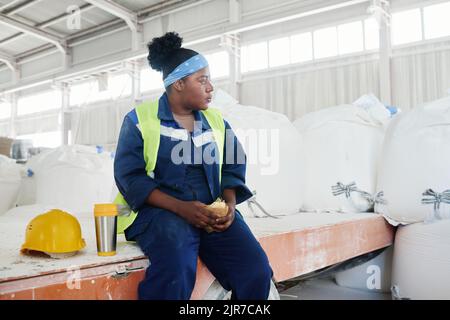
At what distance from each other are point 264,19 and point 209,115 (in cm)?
436

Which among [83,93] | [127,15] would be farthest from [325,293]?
[83,93]

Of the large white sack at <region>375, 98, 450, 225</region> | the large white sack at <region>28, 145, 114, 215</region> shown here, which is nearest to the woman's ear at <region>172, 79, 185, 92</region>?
the large white sack at <region>375, 98, 450, 225</region>

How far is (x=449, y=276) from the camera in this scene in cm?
168

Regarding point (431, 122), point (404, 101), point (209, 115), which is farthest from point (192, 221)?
point (404, 101)

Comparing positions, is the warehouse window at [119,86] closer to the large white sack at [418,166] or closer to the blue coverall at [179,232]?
the large white sack at [418,166]

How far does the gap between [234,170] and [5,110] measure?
33.8 ft

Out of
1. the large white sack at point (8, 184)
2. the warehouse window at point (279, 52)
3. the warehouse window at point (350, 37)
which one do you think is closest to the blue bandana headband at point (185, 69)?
the large white sack at point (8, 184)

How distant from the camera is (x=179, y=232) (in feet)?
3.30

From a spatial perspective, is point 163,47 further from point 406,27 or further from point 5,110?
point 5,110

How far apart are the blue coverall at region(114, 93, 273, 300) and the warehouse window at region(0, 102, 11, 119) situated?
32.9ft

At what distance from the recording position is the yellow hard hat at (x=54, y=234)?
3.08 ft

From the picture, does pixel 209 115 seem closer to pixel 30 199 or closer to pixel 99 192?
pixel 99 192

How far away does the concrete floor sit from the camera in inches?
82.1

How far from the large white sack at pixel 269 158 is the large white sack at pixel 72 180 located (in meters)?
1.09
